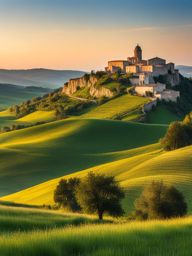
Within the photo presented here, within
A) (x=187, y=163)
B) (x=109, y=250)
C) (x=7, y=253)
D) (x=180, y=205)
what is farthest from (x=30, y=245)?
(x=187, y=163)

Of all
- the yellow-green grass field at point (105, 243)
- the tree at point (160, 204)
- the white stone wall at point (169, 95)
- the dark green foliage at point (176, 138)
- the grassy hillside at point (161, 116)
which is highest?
the white stone wall at point (169, 95)

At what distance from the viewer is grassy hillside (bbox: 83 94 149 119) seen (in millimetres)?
159375

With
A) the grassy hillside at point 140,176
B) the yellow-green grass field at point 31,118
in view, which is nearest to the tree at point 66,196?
the grassy hillside at point 140,176

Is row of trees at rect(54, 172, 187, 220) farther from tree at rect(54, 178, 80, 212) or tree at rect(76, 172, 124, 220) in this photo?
tree at rect(54, 178, 80, 212)

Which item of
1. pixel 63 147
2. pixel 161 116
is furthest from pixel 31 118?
pixel 63 147

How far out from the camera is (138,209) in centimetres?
3344

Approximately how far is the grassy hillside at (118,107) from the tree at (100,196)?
120 metres

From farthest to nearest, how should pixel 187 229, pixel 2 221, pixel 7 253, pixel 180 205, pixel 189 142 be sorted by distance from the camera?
pixel 189 142 → pixel 180 205 → pixel 2 221 → pixel 187 229 → pixel 7 253

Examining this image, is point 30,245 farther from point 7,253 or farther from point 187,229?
point 187,229

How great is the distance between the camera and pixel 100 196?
35.0 metres

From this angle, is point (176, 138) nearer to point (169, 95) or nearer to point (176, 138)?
point (176, 138)

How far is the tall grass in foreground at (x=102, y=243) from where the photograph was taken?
9719mm

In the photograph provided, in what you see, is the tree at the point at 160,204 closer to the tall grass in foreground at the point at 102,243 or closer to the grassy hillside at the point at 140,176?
the grassy hillside at the point at 140,176

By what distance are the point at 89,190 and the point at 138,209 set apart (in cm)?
376
